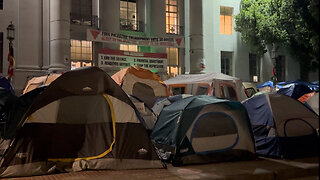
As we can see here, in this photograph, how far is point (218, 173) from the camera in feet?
25.1

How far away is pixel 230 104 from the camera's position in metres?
9.27

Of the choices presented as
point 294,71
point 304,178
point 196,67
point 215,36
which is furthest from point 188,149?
point 294,71

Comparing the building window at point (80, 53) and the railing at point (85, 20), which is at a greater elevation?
the railing at point (85, 20)

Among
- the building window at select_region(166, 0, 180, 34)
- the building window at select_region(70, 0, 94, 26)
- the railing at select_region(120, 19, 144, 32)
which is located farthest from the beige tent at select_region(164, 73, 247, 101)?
the building window at select_region(166, 0, 180, 34)

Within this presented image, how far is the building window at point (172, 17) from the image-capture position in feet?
93.1

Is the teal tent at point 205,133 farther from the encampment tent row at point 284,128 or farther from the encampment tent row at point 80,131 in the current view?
the encampment tent row at point 80,131

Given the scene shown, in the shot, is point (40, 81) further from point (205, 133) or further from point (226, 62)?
point (226, 62)

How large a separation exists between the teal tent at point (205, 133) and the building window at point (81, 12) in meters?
16.9

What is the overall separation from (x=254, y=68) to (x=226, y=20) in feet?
16.6

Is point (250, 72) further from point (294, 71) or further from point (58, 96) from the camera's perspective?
point (58, 96)

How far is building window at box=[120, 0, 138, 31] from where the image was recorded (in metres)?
26.9

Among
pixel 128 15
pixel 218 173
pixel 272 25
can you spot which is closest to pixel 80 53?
pixel 128 15

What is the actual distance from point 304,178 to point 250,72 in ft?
80.7

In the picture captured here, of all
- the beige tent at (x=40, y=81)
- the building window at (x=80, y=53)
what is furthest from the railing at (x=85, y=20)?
the beige tent at (x=40, y=81)
